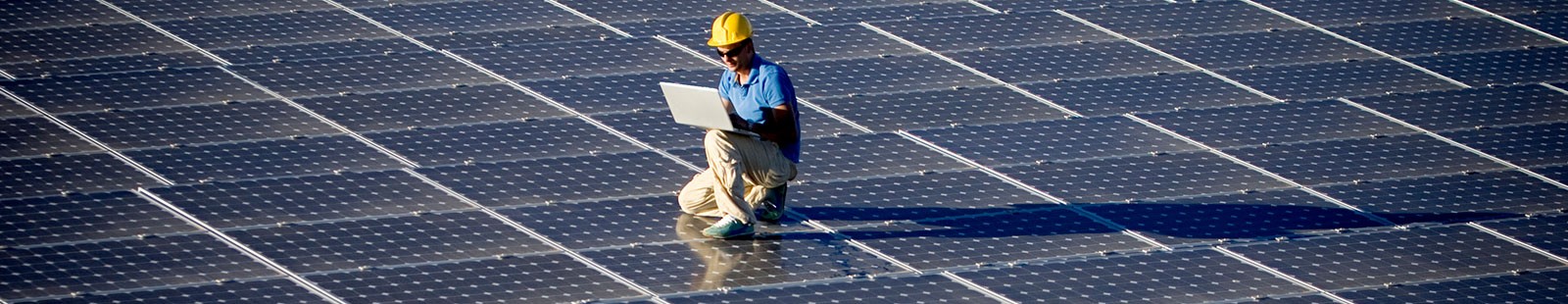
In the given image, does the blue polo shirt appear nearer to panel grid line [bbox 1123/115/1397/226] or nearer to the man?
the man

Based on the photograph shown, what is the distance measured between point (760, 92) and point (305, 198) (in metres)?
2.63

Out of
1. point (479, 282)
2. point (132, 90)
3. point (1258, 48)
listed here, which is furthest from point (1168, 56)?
point (132, 90)

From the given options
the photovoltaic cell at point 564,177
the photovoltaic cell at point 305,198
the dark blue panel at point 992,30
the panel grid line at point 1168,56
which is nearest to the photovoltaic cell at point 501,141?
the photovoltaic cell at point 564,177

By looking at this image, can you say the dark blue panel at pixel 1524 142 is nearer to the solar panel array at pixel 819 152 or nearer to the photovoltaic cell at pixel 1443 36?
the solar panel array at pixel 819 152

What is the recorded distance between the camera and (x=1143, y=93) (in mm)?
14188

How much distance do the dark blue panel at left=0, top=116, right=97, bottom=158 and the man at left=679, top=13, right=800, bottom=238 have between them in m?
3.91

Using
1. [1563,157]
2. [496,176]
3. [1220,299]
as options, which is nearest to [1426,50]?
[1563,157]

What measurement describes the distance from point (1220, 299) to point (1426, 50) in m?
6.17

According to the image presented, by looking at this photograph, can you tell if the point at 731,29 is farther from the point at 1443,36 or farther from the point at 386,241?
the point at 1443,36

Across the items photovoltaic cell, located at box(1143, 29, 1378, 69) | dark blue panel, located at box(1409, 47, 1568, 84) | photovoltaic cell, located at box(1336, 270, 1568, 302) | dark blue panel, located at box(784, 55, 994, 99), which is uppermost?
photovoltaic cell, located at box(1336, 270, 1568, 302)

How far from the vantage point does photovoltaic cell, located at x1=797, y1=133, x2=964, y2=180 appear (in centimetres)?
1232

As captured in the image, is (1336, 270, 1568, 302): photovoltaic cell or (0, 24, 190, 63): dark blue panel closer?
(1336, 270, 1568, 302): photovoltaic cell

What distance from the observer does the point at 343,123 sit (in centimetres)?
1297

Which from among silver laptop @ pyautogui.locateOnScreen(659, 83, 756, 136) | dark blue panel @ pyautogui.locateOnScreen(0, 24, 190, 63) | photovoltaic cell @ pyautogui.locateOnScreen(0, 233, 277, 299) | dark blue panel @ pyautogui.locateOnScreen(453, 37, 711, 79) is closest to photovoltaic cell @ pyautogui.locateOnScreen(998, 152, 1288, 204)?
silver laptop @ pyautogui.locateOnScreen(659, 83, 756, 136)
